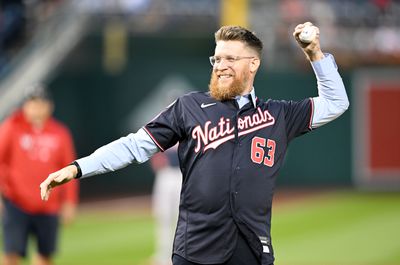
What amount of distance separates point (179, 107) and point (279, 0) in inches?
762

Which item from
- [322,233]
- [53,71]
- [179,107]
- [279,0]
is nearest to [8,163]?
[179,107]

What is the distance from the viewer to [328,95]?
18.9 feet

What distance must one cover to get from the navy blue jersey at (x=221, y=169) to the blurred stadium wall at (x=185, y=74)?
17105 millimetres

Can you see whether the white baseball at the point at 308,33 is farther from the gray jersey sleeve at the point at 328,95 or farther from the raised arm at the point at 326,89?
the gray jersey sleeve at the point at 328,95

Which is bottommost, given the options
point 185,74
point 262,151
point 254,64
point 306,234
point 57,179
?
point 306,234

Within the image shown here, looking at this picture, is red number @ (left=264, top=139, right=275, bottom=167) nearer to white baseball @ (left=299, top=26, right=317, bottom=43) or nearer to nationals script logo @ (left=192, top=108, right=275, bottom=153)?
nationals script logo @ (left=192, top=108, right=275, bottom=153)

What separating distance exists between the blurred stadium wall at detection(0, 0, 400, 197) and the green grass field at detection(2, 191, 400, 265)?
6.88ft

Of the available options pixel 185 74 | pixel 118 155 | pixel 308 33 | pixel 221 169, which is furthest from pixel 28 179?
pixel 185 74

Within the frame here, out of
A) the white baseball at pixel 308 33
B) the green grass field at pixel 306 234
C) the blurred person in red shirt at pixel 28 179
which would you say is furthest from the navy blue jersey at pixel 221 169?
the green grass field at pixel 306 234

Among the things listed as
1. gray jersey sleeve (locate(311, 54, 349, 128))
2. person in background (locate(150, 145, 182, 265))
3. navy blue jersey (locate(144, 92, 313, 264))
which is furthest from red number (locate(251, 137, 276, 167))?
person in background (locate(150, 145, 182, 265))

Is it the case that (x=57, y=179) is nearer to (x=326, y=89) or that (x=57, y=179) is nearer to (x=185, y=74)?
(x=326, y=89)

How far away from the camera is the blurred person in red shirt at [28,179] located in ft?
32.0

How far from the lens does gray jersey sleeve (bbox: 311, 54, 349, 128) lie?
5.70m

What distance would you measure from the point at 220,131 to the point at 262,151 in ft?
0.89
